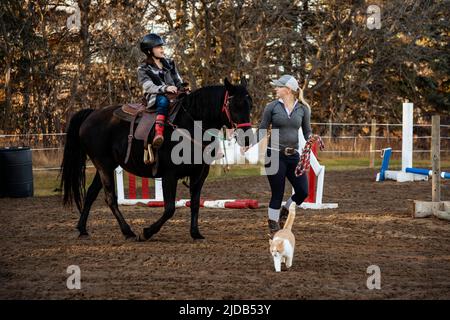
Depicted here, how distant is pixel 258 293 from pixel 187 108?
3096 mm

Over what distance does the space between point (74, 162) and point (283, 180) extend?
3042mm

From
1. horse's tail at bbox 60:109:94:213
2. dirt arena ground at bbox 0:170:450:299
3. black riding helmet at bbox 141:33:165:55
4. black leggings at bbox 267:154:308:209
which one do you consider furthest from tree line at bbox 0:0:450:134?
black leggings at bbox 267:154:308:209

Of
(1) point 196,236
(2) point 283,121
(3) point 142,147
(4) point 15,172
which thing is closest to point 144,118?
(3) point 142,147

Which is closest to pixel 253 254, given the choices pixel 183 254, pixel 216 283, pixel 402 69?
pixel 183 254

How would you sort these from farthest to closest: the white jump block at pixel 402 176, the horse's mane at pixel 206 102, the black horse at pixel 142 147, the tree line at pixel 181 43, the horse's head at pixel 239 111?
the tree line at pixel 181 43 → the white jump block at pixel 402 176 → the horse's mane at pixel 206 102 → the black horse at pixel 142 147 → the horse's head at pixel 239 111

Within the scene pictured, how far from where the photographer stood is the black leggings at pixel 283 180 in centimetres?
753

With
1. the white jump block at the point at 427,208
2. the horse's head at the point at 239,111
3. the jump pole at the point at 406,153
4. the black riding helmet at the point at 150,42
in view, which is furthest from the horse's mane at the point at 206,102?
the jump pole at the point at 406,153

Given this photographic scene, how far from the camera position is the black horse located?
7293 millimetres

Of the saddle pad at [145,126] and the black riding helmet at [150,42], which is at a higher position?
the black riding helmet at [150,42]

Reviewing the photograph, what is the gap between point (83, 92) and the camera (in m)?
21.2

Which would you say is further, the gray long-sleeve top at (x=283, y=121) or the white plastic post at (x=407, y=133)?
the white plastic post at (x=407, y=133)

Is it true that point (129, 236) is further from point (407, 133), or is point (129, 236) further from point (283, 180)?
point (407, 133)

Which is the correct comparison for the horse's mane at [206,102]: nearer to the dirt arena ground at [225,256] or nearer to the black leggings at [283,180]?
the black leggings at [283,180]

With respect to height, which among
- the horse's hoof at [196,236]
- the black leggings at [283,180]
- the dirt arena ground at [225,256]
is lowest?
the dirt arena ground at [225,256]
